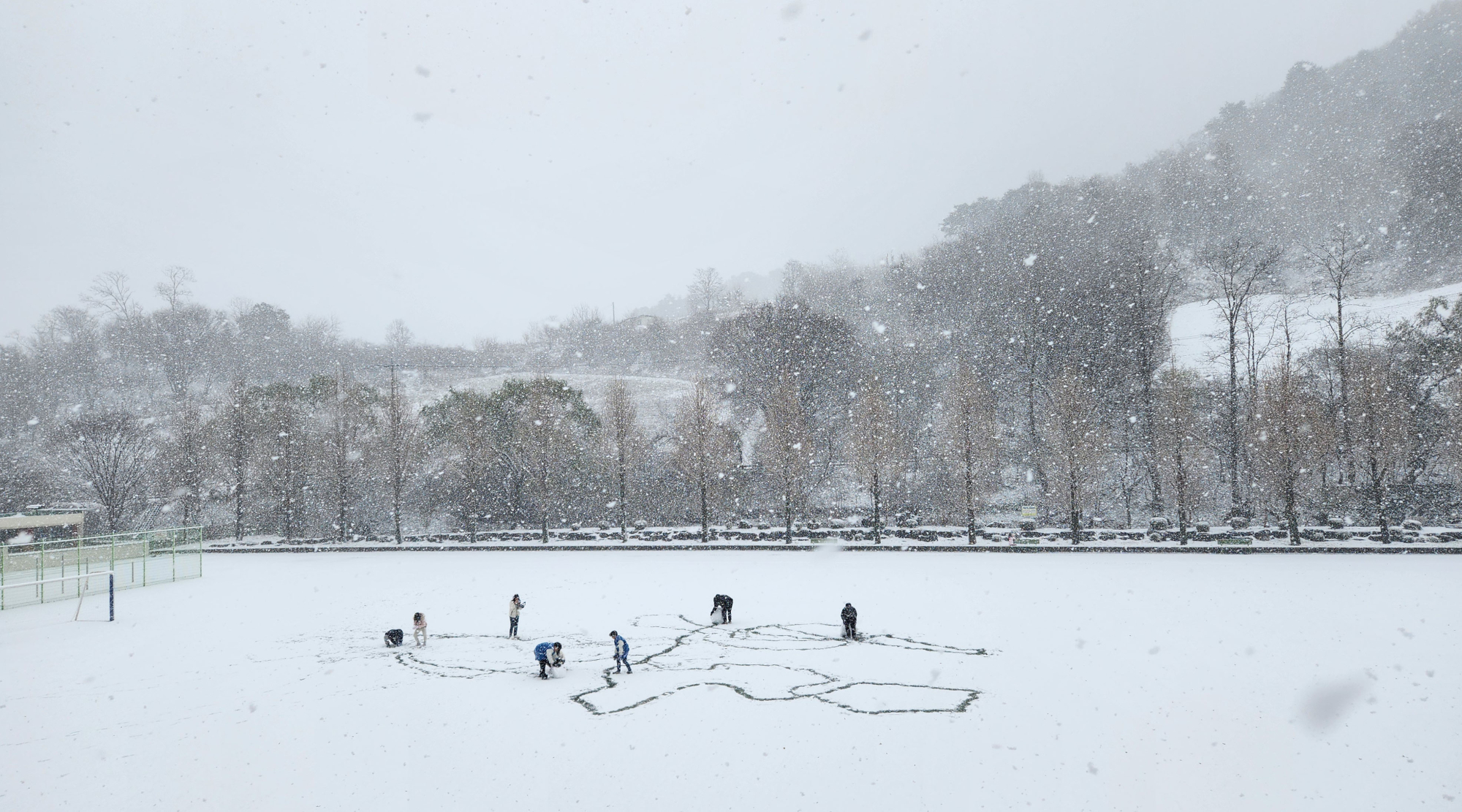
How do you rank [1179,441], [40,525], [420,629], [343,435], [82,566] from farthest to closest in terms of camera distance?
[343,435] < [1179,441] < [40,525] < [82,566] < [420,629]

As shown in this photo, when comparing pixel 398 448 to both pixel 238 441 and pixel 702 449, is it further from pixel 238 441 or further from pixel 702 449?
pixel 702 449

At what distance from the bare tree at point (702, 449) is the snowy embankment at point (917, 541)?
265 cm

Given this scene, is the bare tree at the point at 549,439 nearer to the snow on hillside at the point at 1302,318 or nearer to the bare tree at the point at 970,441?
the bare tree at the point at 970,441

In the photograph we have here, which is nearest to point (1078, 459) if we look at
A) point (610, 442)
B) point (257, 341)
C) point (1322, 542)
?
point (1322, 542)

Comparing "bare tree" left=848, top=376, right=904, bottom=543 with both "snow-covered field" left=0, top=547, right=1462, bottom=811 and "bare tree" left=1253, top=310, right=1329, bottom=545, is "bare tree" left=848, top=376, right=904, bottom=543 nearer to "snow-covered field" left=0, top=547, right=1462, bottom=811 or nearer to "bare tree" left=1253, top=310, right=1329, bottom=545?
"snow-covered field" left=0, top=547, right=1462, bottom=811

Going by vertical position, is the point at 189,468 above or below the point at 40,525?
above

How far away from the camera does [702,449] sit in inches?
1582

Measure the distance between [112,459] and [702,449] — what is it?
41.1m

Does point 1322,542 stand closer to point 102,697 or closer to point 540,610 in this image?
point 540,610

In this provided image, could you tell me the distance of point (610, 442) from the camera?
47562 millimetres

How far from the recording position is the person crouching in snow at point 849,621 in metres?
15.3

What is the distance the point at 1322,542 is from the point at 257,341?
10340 cm

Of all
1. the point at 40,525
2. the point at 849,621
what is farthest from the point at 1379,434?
the point at 40,525

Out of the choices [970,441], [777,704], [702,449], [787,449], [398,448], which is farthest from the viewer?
[398,448]
